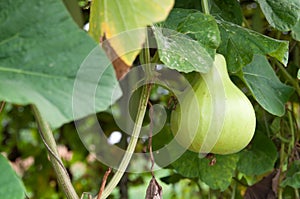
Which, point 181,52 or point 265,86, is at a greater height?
point 181,52

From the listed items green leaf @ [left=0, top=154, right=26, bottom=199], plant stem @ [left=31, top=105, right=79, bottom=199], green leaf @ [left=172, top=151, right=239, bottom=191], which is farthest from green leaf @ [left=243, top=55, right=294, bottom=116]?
green leaf @ [left=0, top=154, right=26, bottom=199]

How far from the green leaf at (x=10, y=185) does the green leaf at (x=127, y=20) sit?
0.50ft

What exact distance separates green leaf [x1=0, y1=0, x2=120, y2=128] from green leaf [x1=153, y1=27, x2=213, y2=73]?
0.53ft

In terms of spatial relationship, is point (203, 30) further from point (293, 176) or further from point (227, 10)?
point (293, 176)

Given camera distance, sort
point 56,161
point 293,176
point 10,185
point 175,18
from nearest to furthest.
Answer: point 10,185 → point 56,161 → point 175,18 → point 293,176

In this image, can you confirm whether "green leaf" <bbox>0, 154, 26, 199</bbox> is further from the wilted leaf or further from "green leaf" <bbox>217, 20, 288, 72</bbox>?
the wilted leaf

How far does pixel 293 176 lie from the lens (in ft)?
3.11

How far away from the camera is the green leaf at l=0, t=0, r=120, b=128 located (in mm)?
406

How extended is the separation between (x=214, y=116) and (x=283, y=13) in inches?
7.4

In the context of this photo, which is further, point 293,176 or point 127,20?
point 293,176

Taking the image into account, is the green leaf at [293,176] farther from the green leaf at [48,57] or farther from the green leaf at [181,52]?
the green leaf at [48,57]

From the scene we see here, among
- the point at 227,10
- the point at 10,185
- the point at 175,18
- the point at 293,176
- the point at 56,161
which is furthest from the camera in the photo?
the point at 293,176

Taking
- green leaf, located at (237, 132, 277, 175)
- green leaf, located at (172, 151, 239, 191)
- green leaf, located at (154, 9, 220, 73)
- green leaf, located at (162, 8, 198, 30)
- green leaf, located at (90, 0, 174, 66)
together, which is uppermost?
green leaf, located at (90, 0, 174, 66)

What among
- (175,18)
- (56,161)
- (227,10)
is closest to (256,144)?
(227,10)
